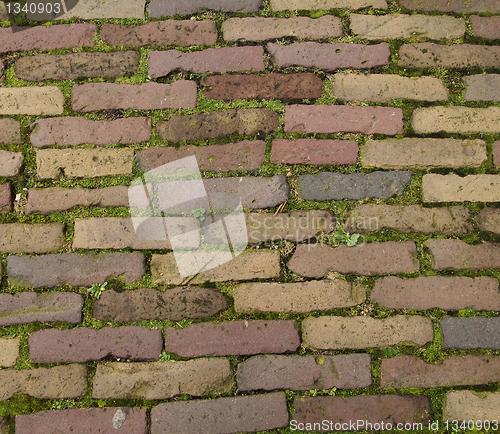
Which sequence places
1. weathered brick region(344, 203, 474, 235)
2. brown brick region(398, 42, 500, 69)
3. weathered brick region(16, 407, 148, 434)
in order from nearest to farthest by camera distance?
weathered brick region(16, 407, 148, 434) → weathered brick region(344, 203, 474, 235) → brown brick region(398, 42, 500, 69)

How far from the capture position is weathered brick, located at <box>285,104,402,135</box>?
1665 mm

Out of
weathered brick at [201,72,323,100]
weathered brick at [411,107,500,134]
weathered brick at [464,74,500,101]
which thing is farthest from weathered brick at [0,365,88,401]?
weathered brick at [464,74,500,101]

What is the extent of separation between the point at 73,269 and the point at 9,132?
77 cm

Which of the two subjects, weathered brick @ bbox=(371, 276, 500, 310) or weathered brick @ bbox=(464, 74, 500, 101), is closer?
weathered brick @ bbox=(371, 276, 500, 310)

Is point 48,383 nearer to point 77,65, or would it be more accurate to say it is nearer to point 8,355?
point 8,355

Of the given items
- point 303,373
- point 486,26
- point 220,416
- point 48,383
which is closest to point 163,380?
point 220,416

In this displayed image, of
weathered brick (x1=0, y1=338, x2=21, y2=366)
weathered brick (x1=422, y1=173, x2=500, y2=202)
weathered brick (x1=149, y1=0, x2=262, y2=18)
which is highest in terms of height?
weathered brick (x1=149, y1=0, x2=262, y2=18)

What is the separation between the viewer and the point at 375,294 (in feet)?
5.25

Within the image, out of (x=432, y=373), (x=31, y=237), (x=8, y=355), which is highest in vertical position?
(x=31, y=237)

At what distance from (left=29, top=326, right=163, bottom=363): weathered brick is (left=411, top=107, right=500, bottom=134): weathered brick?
5.44 feet

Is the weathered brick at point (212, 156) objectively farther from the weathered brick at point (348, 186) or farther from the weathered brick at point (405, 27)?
A: the weathered brick at point (405, 27)

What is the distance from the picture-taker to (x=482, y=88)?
5.65ft

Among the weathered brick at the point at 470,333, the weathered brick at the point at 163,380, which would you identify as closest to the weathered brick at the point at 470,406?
the weathered brick at the point at 470,333

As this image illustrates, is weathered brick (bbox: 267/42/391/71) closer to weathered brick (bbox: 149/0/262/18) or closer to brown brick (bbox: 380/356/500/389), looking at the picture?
weathered brick (bbox: 149/0/262/18)
